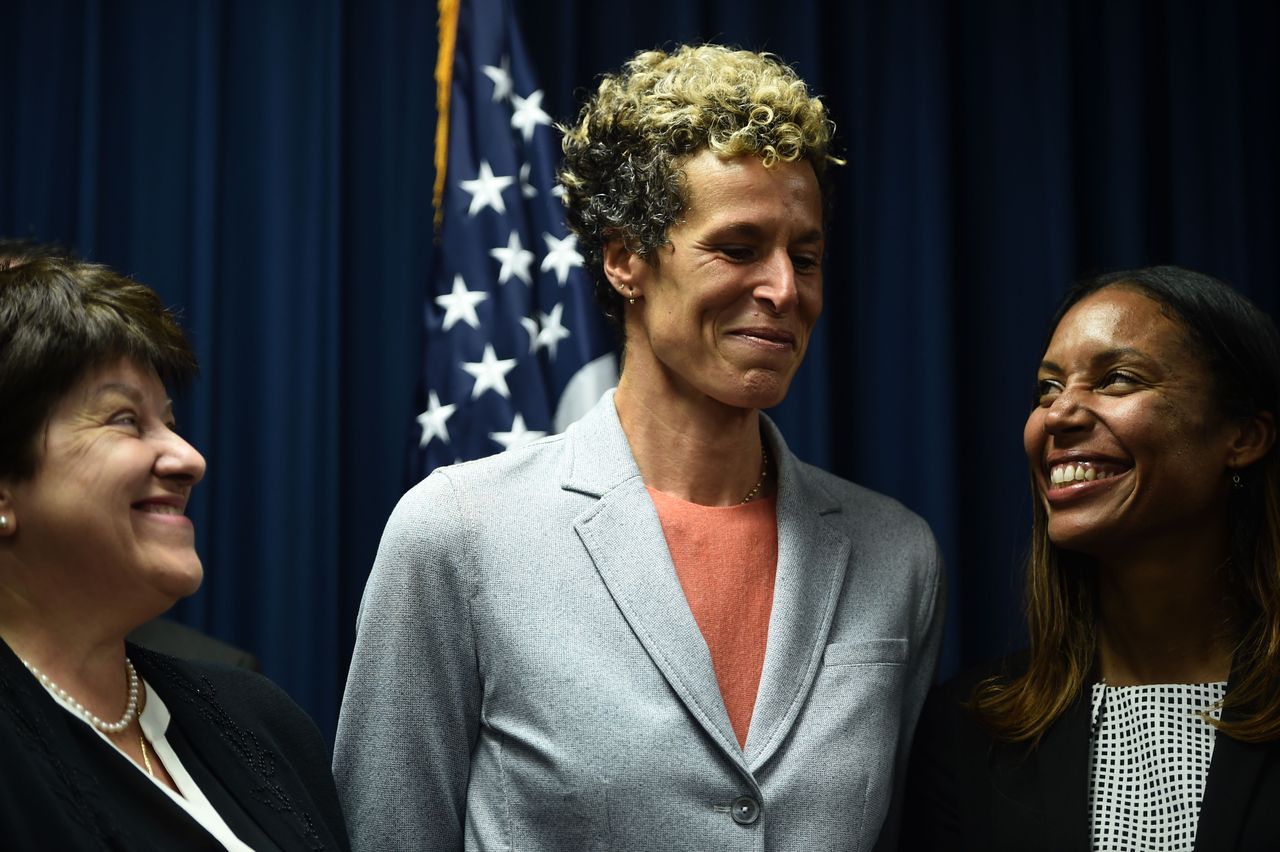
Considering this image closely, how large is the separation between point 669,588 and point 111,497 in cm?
73

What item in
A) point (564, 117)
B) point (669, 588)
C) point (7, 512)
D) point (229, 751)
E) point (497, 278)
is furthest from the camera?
Answer: point (564, 117)

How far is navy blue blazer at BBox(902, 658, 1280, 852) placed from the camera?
6.18 feet

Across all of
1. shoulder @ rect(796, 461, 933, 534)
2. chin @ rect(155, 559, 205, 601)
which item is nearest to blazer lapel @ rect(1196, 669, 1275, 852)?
shoulder @ rect(796, 461, 933, 534)

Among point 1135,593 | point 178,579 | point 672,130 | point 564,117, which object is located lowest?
point 1135,593

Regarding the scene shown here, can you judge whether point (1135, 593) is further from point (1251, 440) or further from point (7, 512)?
point (7, 512)

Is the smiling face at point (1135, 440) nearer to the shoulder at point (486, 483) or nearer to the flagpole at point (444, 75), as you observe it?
the shoulder at point (486, 483)

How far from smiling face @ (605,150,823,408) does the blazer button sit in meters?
0.53

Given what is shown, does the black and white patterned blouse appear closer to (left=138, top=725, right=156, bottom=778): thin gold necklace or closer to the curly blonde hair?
the curly blonde hair

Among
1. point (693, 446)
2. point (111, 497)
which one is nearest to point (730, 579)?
point (693, 446)

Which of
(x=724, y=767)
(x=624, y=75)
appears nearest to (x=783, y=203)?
(x=624, y=75)

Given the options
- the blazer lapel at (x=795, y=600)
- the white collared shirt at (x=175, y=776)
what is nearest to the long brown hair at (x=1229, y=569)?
the blazer lapel at (x=795, y=600)

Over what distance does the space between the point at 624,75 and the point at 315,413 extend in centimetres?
144

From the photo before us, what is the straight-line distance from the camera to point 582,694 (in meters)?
1.89

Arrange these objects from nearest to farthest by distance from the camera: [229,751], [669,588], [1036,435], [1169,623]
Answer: [229,751] → [669,588] → [1169,623] → [1036,435]
